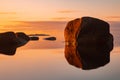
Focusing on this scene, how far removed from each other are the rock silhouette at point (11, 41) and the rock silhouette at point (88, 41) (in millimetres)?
3833

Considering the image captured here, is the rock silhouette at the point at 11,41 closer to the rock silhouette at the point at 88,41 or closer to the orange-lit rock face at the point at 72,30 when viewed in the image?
the orange-lit rock face at the point at 72,30

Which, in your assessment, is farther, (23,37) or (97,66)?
(23,37)

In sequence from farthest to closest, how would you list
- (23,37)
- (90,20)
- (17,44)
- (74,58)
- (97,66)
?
(23,37) → (17,44) → (90,20) → (74,58) → (97,66)

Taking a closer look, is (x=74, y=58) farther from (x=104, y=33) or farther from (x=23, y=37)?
(x=23, y=37)

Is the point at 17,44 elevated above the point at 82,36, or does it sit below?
below

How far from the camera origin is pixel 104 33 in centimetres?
2684

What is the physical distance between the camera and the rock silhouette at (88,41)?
2357 cm

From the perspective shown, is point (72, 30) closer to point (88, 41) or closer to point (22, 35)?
point (88, 41)

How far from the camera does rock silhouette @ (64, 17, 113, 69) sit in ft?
77.3

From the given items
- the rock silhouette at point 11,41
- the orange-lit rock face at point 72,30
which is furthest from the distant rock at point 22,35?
the orange-lit rock face at point 72,30

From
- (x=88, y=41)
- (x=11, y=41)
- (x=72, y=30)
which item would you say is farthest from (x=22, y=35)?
(x=72, y=30)

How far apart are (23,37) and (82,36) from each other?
8549 mm

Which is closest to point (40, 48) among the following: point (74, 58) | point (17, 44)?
point (17, 44)

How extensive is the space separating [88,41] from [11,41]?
21.1 feet
